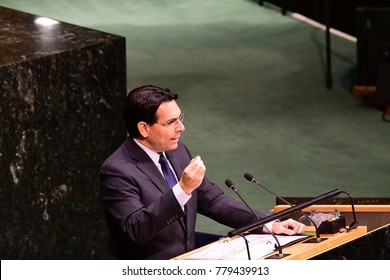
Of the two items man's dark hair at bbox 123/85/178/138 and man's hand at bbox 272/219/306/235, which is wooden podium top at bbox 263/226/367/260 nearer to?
man's hand at bbox 272/219/306/235

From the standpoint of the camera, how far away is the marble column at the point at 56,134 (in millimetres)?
5773

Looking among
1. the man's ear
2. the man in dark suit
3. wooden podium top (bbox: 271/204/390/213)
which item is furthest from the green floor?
the man's ear

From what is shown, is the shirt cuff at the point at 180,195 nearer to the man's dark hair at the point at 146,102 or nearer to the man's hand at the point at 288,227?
the man's dark hair at the point at 146,102

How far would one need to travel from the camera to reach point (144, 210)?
14.5ft

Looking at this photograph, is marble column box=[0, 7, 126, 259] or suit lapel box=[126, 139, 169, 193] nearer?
suit lapel box=[126, 139, 169, 193]

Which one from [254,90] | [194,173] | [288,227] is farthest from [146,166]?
[254,90]

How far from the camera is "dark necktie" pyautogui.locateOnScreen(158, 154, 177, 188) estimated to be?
4.73 m

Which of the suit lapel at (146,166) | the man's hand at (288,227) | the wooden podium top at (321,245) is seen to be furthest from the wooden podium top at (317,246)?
the suit lapel at (146,166)

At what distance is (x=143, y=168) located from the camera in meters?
4.64

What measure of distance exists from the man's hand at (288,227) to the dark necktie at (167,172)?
1.48 ft

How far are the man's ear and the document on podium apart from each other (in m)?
0.53

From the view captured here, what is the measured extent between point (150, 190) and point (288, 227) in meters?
0.56

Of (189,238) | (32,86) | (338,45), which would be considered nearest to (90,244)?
(32,86)

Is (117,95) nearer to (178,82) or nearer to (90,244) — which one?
(90,244)
